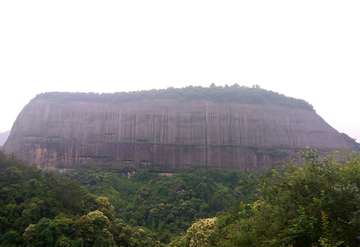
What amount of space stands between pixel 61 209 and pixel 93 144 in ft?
64.1

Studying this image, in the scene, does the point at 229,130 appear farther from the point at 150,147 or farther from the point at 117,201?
the point at 117,201

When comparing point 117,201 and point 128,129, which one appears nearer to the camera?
point 117,201

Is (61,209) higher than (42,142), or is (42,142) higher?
(42,142)

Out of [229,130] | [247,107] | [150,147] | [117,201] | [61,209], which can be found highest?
[247,107]

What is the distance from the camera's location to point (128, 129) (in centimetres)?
2844

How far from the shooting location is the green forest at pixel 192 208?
3.37 meters

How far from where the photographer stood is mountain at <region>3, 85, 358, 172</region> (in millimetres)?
26047

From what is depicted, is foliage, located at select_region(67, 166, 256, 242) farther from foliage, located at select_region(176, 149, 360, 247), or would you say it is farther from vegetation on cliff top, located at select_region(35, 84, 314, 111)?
vegetation on cliff top, located at select_region(35, 84, 314, 111)

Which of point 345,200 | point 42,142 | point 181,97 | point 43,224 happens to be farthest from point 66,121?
point 345,200

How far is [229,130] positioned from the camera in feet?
88.1

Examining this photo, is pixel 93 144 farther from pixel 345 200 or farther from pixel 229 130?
pixel 345 200

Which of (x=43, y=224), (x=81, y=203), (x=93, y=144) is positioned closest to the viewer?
(x=43, y=224)

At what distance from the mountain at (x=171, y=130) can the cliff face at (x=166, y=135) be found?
12cm

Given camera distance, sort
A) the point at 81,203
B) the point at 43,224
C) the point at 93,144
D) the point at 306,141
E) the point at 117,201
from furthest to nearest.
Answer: the point at 93,144 < the point at 306,141 < the point at 117,201 < the point at 81,203 < the point at 43,224
